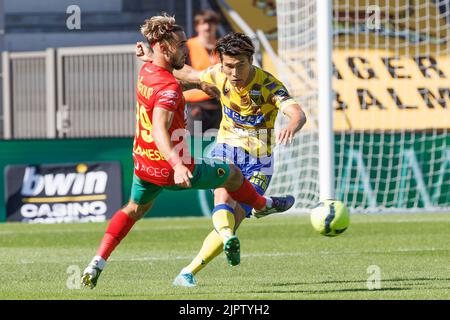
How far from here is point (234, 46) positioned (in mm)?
9000

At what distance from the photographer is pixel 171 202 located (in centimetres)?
1767

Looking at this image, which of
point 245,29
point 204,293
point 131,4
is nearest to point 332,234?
point 204,293

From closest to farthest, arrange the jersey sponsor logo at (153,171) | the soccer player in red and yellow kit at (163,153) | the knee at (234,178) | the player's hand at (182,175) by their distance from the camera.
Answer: the player's hand at (182,175) < the soccer player in red and yellow kit at (163,153) < the jersey sponsor logo at (153,171) < the knee at (234,178)

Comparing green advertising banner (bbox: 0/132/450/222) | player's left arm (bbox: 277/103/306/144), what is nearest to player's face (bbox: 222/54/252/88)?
player's left arm (bbox: 277/103/306/144)

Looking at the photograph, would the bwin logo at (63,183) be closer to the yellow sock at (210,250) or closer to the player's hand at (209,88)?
the player's hand at (209,88)

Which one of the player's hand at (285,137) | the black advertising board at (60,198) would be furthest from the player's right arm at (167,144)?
the black advertising board at (60,198)

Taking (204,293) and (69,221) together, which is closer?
(204,293)

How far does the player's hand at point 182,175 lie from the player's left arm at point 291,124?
971mm

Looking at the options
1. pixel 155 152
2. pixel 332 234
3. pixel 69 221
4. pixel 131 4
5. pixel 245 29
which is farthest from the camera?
pixel 131 4

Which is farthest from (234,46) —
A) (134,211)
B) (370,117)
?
(370,117)

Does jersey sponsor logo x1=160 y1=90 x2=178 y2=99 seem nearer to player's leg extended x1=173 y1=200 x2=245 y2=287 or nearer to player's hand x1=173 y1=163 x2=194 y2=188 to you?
player's hand x1=173 y1=163 x2=194 y2=188

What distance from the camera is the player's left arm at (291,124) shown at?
8.55m

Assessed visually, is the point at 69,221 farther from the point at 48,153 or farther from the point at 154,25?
the point at 154,25

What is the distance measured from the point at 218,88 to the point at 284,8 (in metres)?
8.80
